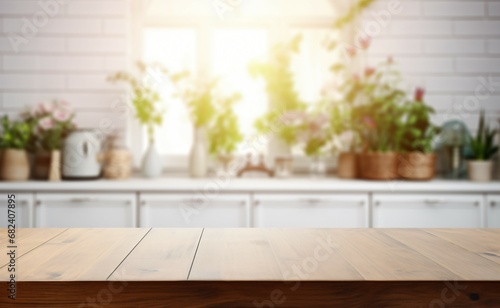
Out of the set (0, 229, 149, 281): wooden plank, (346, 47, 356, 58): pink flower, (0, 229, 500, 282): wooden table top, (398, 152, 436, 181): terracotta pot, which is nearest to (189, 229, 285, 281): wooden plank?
(0, 229, 500, 282): wooden table top

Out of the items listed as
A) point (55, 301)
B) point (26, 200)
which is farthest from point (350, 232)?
point (26, 200)

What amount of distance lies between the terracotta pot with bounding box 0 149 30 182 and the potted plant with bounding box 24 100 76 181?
0.34 ft

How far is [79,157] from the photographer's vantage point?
9.68 ft

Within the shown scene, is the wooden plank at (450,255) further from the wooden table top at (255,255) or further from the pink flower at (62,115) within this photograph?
the pink flower at (62,115)

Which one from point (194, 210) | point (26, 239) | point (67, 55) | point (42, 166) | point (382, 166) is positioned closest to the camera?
point (26, 239)

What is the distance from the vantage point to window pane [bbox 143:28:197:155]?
11.3 feet

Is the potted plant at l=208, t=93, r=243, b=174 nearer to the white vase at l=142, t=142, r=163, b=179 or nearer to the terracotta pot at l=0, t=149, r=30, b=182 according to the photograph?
the white vase at l=142, t=142, r=163, b=179

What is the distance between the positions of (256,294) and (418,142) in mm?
2411

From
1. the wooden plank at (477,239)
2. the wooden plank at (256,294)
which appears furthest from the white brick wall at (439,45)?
the wooden plank at (256,294)

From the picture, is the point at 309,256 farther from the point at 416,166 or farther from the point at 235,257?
the point at 416,166

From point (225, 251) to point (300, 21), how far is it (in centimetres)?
274

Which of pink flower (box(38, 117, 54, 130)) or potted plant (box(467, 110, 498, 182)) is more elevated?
pink flower (box(38, 117, 54, 130))

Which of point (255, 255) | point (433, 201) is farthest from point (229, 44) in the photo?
point (255, 255)

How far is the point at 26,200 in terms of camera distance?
106 inches
